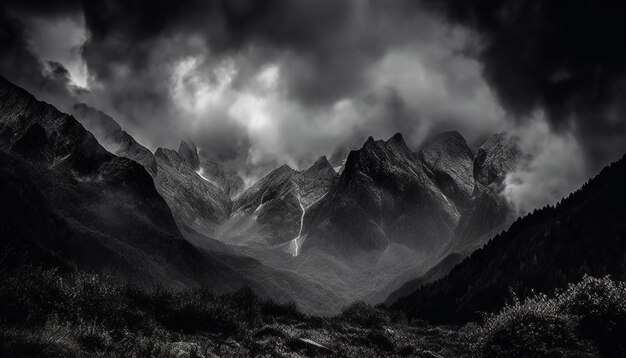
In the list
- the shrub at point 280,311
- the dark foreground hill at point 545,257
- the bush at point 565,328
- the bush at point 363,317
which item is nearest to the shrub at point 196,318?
the bush at point 565,328

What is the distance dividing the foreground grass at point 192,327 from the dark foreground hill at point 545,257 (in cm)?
5232

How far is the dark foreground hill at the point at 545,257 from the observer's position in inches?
3242

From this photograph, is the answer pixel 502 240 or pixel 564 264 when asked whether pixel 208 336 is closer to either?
pixel 564 264

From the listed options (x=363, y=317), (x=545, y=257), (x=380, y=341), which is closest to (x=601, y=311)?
(x=380, y=341)

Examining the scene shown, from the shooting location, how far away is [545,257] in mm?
94188

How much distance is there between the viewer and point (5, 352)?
30.4ft

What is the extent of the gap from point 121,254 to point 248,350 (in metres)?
144

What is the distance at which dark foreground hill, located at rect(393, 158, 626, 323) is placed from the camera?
82.3 meters

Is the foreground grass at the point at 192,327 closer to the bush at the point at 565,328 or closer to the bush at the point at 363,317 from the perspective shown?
the bush at the point at 565,328

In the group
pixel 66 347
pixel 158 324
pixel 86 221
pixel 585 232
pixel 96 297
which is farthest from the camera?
pixel 86 221

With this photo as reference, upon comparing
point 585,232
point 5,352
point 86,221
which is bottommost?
point 5,352

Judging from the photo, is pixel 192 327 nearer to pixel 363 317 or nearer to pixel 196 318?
pixel 196 318

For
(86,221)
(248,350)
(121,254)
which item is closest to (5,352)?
(248,350)

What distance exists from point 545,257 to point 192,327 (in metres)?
91.1
